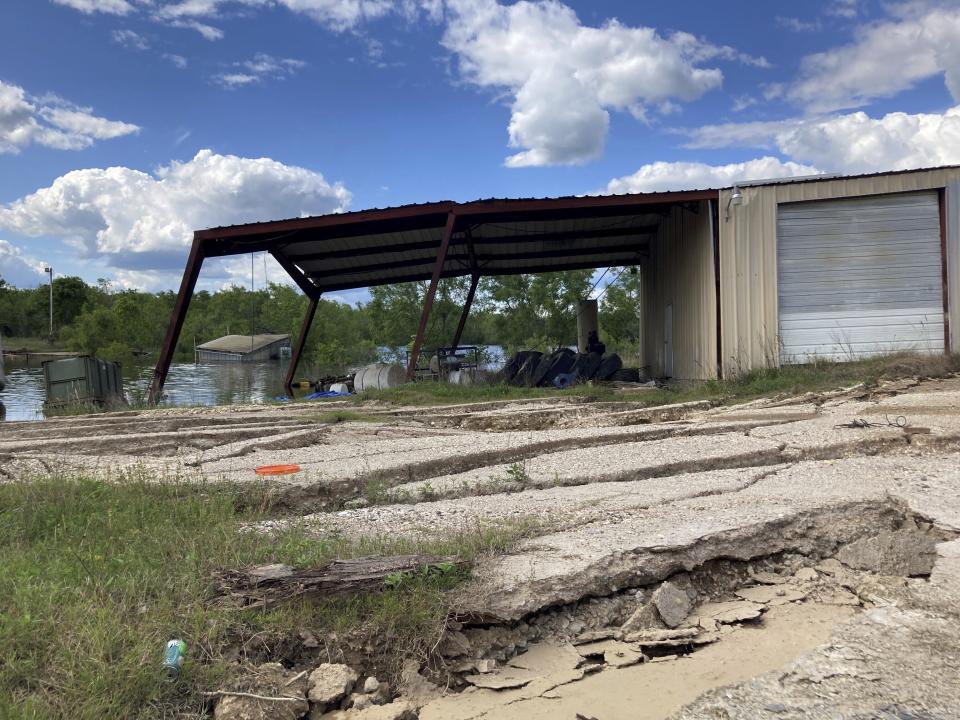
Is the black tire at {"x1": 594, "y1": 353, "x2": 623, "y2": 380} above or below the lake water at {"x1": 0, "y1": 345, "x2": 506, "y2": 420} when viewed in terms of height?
above

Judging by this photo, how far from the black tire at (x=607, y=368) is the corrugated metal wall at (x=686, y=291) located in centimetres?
149

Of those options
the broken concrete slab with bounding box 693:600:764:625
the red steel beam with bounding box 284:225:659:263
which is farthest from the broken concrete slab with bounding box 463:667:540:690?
the red steel beam with bounding box 284:225:659:263

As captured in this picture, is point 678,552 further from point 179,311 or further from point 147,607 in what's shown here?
point 179,311

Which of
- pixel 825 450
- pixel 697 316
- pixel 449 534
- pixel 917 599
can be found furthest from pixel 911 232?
pixel 449 534

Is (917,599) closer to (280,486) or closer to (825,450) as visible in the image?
(825,450)

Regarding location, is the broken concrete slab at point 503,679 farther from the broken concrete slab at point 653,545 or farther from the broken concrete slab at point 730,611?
the broken concrete slab at point 730,611

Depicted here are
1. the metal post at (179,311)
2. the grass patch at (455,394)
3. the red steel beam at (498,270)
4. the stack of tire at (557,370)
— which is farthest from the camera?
the red steel beam at (498,270)

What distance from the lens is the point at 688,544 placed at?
361 centimetres

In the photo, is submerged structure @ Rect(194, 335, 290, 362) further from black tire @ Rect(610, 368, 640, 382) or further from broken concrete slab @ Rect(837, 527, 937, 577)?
broken concrete slab @ Rect(837, 527, 937, 577)

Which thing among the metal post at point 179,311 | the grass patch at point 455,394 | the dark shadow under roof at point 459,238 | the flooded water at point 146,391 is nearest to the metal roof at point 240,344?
the flooded water at point 146,391

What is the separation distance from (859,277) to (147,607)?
12718mm

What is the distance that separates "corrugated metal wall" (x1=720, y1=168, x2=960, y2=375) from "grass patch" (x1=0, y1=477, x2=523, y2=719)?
378 inches

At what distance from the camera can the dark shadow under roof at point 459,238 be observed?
46.1ft

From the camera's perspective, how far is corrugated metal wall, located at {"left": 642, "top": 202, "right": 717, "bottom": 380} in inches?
527
